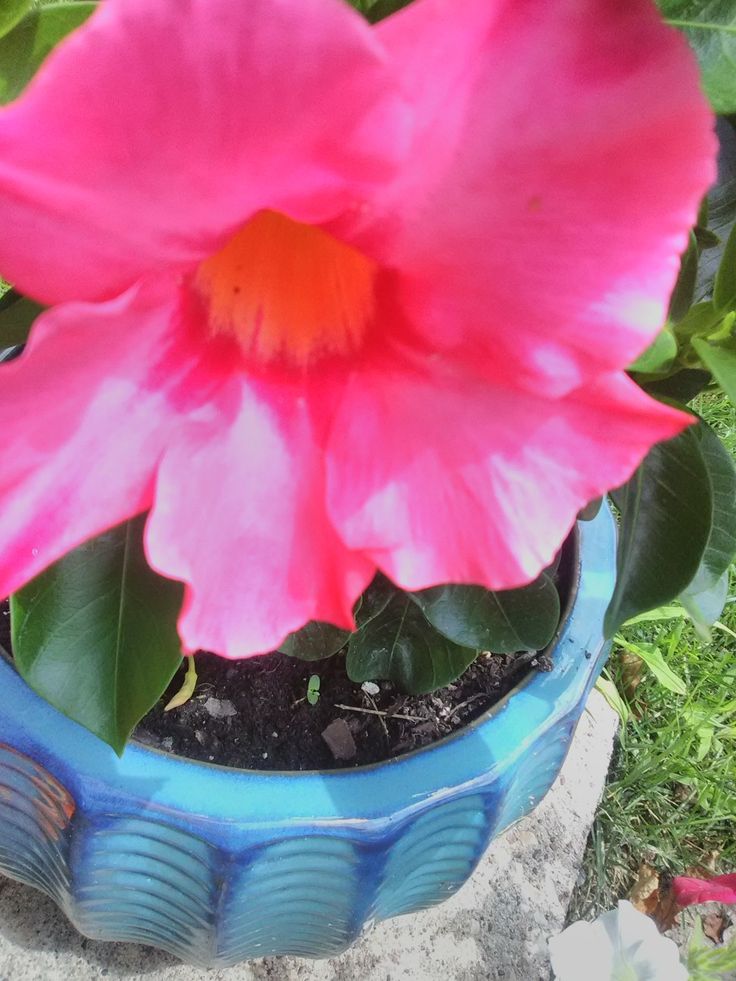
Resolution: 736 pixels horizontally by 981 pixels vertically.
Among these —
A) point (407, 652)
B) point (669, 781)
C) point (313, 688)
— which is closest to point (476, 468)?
point (407, 652)

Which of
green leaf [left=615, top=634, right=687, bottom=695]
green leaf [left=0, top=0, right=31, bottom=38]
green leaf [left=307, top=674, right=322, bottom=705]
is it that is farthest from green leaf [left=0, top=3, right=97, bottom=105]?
green leaf [left=615, top=634, right=687, bottom=695]

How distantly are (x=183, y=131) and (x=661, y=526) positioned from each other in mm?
337

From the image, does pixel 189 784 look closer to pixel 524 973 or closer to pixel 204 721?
pixel 204 721

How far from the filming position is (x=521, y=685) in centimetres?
76

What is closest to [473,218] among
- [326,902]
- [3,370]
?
[3,370]

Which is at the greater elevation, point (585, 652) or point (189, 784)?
point (189, 784)

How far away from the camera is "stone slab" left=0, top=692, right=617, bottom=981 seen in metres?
1.02

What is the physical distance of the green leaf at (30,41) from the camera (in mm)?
389

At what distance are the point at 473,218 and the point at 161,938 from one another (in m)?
0.76

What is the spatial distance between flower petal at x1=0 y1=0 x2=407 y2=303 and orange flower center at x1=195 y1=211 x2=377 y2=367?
0.08 meters

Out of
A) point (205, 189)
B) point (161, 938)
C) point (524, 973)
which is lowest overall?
point (524, 973)

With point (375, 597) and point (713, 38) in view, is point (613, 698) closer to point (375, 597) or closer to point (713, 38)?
point (375, 597)

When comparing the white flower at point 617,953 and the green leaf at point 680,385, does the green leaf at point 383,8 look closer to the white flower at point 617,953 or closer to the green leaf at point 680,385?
the green leaf at point 680,385

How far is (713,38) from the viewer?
40 cm
